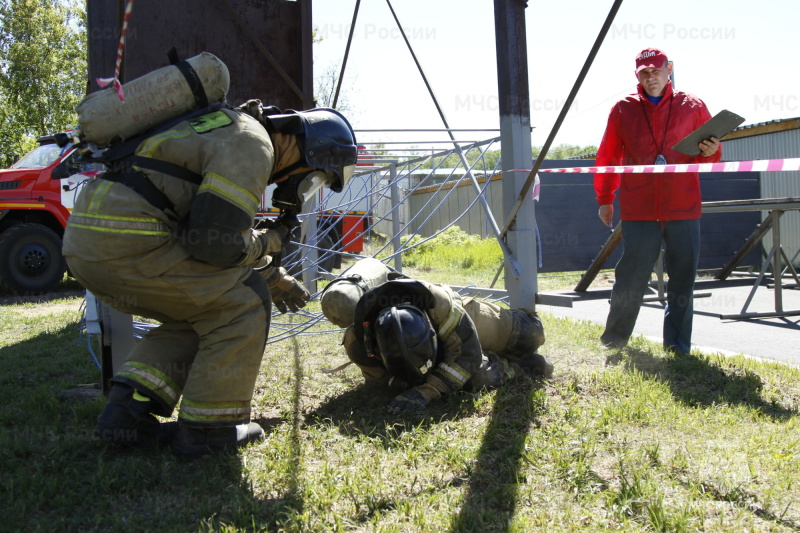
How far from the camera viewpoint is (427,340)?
2.92 meters

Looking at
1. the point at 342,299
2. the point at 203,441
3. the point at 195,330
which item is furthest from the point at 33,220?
the point at 203,441

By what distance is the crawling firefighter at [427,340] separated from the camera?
9.57 feet

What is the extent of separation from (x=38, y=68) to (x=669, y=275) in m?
18.2

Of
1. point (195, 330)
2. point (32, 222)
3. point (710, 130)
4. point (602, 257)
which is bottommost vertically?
point (602, 257)

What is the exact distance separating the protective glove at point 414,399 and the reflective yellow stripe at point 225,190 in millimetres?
1224

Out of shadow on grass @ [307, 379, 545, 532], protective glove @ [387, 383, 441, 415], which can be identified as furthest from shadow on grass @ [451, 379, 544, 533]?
protective glove @ [387, 383, 441, 415]

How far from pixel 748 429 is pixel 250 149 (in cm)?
237

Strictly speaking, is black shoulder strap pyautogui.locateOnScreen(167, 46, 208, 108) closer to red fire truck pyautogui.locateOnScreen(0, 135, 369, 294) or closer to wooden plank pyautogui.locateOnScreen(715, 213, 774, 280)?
red fire truck pyautogui.locateOnScreen(0, 135, 369, 294)

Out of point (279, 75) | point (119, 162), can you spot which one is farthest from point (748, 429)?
point (279, 75)

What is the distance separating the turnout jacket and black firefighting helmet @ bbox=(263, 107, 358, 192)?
0.27m

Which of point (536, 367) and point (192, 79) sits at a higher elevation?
point (192, 79)

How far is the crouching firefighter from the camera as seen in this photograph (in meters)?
2.35

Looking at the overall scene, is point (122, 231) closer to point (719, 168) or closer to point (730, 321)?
point (719, 168)

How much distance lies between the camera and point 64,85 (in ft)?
57.4
